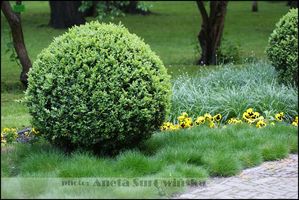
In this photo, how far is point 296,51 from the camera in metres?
9.16

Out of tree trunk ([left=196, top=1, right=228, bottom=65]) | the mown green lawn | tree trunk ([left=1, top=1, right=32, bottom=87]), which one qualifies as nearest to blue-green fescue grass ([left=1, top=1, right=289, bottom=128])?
the mown green lawn

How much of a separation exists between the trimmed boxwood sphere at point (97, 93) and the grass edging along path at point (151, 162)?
25 centimetres

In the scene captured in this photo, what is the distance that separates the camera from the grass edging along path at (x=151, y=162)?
5.42m

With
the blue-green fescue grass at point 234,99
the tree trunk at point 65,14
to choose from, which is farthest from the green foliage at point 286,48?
the tree trunk at point 65,14

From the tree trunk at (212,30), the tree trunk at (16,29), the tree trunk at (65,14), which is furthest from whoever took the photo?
the tree trunk at (65,14)

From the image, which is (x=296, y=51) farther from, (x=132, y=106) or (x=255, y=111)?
(x=132, y=106)

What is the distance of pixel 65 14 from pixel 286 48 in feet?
64.3

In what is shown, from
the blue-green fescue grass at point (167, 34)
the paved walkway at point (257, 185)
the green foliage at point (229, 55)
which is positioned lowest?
the blue-green fescue grass at point (167, 34)

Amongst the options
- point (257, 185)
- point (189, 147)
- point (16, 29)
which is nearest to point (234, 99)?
point (189, 147)

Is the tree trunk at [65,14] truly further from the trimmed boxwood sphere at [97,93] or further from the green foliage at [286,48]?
the trimmed boxwood sphere at [97,93]

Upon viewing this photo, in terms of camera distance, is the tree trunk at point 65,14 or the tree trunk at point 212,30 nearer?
the tree trunk at point 212,30

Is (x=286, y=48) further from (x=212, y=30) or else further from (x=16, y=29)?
(x=212, y=30)

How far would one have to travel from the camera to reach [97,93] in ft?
21.0

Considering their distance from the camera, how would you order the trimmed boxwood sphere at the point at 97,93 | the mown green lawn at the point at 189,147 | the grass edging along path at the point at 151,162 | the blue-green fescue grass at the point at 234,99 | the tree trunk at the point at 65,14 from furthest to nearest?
the tree trunk at the point at 65,14 → the blue-green fescue grass at the point at 234,99 → the trimmed boxwood sphere at the point at 97,93 → the mown green lawn at the point at 189,147 → the grass edging along path at the point at 151,162
